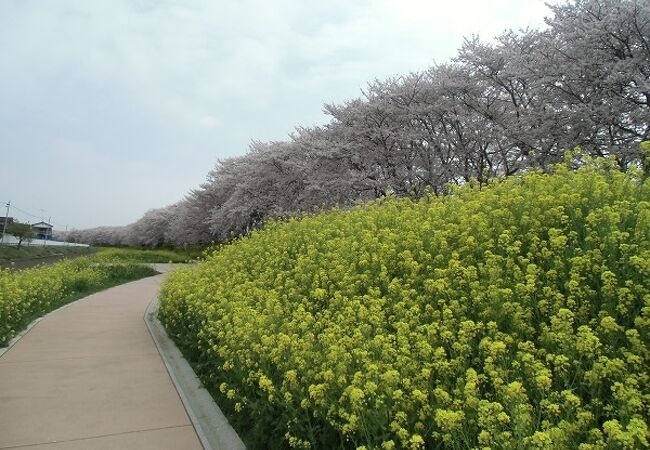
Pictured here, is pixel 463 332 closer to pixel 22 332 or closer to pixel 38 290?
pixel 22 332

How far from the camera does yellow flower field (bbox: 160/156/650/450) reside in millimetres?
2516

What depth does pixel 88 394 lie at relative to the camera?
5.19m

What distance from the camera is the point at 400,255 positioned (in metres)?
5.14

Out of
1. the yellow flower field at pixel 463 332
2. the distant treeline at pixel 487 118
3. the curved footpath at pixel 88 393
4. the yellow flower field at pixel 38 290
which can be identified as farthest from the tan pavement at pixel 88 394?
the distant treeline at pixel 487 118

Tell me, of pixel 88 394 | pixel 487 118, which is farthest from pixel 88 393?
pixel 487 118

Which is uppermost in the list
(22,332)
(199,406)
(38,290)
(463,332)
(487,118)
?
(487,118)

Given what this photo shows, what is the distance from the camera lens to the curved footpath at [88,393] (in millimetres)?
4102

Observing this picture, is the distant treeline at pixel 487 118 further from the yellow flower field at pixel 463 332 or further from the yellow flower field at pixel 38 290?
the yellow flower field at pixel 38 290

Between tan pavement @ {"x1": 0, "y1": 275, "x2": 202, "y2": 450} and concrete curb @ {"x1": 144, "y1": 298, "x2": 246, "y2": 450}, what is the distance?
0.08 metres

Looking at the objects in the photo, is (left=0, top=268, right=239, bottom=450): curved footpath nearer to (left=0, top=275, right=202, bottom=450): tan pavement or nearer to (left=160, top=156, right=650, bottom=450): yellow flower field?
(left=0, top=275, right=202, bottom=450): tan pavement

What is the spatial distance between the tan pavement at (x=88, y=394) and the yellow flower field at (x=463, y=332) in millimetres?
583

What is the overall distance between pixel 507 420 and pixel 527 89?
550 inches

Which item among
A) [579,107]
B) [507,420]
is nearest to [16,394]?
[507,420]

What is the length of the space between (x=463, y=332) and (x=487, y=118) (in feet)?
45.8
